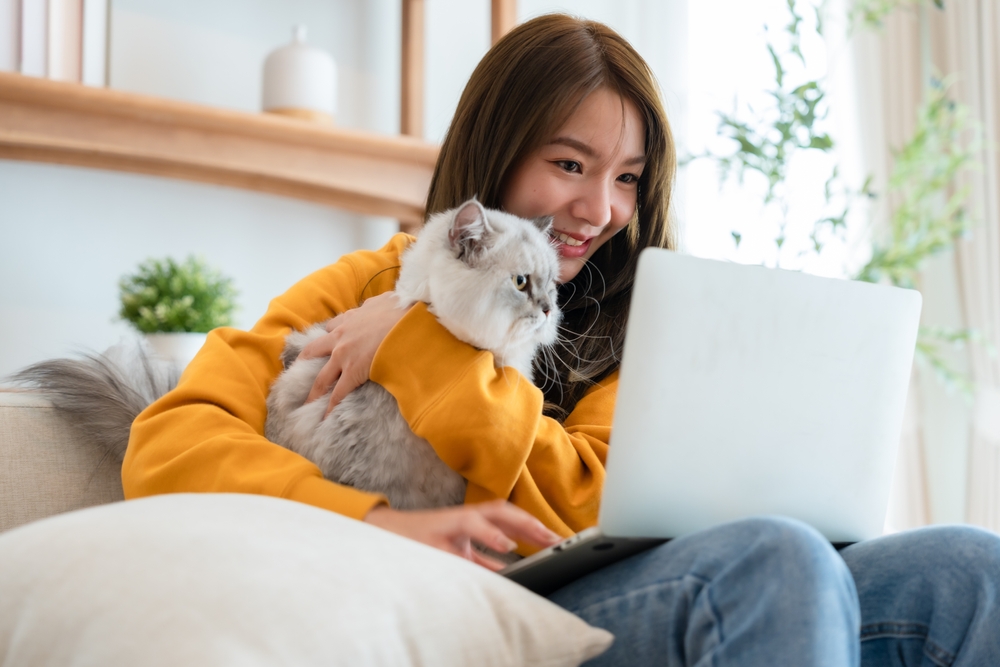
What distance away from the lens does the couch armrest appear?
1.19 metres

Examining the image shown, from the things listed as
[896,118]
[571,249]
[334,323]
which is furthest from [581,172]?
[896,118]

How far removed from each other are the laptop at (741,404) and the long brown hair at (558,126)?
0.54m

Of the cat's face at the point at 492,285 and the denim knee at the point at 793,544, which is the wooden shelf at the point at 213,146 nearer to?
the cat's face at the point at 492,285

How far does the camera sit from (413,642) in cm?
67

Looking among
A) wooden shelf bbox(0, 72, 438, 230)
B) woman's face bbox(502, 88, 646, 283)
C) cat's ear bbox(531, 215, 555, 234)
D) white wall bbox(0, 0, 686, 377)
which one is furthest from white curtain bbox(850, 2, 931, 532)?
cat's ear bbox(531, 215, 555, 234)

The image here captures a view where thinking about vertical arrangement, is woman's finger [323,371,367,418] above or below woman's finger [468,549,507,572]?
above

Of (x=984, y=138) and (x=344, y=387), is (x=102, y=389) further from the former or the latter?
(x=984, y=138)

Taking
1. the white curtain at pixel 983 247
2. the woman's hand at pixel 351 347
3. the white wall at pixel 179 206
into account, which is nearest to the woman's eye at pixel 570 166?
the woman's hand at pixel 351 347

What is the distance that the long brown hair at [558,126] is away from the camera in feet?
4.52

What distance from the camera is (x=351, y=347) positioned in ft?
3.65

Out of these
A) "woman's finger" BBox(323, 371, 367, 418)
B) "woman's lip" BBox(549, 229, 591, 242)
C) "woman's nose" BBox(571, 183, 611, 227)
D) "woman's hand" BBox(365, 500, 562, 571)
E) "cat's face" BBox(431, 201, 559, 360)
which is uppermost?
"woman's nose" BBox(571, 183, 611, 227)

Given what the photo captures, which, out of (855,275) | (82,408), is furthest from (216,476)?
(855,275)

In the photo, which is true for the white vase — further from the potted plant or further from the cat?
the cat

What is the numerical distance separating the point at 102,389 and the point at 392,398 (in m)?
0.52
